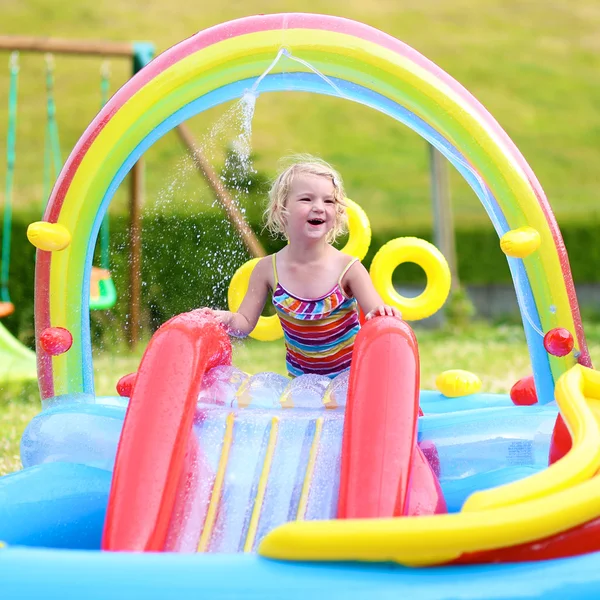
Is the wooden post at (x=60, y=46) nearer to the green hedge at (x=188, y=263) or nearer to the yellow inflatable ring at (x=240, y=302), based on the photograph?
the green hedge at (x=188, y=263)

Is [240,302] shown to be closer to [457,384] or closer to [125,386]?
[125,386]

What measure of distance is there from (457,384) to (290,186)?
1171 millimetres

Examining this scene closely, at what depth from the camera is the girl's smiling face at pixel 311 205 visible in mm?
3018

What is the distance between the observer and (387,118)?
17.6 m

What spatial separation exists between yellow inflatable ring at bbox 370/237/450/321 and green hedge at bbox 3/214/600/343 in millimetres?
638

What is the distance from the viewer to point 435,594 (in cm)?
170

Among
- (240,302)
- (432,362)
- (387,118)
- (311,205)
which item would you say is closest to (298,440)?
(311,205)

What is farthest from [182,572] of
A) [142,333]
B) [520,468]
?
[142,333]

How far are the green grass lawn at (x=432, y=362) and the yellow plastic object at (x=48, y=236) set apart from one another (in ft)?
2.34

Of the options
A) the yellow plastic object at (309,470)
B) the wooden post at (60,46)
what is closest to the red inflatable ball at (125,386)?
the yellow plastic object at (309,470)

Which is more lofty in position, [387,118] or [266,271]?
[387,118]

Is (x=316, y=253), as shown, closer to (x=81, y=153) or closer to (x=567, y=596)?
(x=81, y=153)

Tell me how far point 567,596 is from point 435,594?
231 millimetres

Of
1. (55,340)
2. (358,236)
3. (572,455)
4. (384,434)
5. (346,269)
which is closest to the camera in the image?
(572,455)
